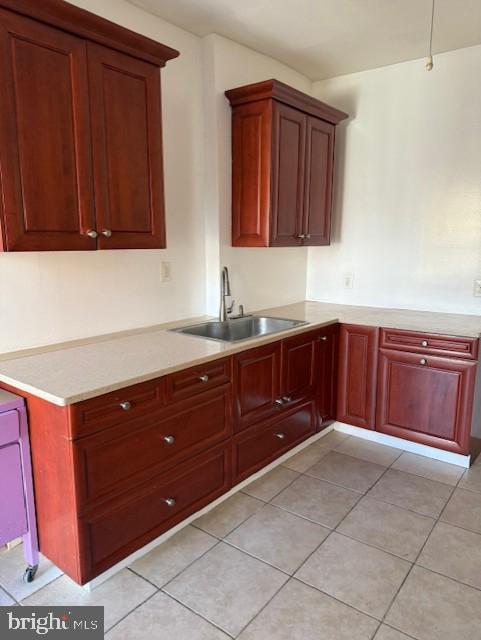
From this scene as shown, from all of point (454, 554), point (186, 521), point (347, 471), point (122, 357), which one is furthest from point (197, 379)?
point (454, 554)

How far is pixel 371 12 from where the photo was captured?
2.37m

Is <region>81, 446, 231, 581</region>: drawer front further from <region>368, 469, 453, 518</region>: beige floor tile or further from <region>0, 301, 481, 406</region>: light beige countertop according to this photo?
<region>368, 469, 453, 518</region>: beige floor tile

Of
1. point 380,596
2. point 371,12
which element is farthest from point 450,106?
point 380,596

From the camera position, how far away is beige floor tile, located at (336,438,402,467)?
2.80 metres

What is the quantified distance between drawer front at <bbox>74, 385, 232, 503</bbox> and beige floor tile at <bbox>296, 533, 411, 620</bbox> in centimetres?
68

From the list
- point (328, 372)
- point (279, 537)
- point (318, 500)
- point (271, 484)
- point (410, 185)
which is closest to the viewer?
point (279, 537)

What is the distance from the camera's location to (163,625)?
1595 millimetres

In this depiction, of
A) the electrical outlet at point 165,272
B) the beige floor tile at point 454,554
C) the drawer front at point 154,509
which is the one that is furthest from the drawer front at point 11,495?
the beige floor tile at point 454,554

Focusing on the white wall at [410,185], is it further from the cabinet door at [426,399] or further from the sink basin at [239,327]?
the sink basin at [239,327]

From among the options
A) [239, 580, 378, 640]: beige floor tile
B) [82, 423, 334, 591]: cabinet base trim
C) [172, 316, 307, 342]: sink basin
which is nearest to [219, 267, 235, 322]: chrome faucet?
[172, 316, 307, 342]: sink basin

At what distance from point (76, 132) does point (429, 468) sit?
8.44 feet

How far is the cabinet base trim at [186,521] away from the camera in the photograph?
1788 mm

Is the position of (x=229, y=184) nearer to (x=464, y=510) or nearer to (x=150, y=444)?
(x=150, y=444)

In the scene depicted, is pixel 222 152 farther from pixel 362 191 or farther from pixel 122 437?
pixel 122 437
